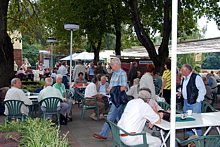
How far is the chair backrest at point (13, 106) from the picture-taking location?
266 inches

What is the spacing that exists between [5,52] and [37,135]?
7735mm

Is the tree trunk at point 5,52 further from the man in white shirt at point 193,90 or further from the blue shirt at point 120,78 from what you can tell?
the man in white shirt at point 193,90

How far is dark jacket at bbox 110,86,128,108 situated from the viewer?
238 inches

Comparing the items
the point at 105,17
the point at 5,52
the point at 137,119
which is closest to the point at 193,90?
the point at 137,119

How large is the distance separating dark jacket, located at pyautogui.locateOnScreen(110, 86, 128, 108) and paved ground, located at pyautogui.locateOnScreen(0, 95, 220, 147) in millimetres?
832

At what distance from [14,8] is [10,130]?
435 inches

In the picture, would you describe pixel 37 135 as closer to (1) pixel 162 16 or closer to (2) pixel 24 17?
(2) pixel 24 17

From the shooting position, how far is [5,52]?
416 inches

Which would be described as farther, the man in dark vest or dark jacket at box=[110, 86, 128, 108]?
dark jacket at box=[110, 86, 128, 108]

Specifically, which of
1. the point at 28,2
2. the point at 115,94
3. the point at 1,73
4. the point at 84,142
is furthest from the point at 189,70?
the point at 28,2

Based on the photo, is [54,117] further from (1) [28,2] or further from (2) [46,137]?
(1) [28,2]

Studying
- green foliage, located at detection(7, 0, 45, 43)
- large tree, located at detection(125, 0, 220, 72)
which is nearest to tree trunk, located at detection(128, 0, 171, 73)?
large tree, located at detection(125, 0, 220, 72)

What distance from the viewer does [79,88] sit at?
10.8m

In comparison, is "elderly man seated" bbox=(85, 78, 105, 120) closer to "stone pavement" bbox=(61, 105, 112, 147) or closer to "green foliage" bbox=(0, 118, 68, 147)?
"stone pavement" bbox=(61, 105, 112, 147)
